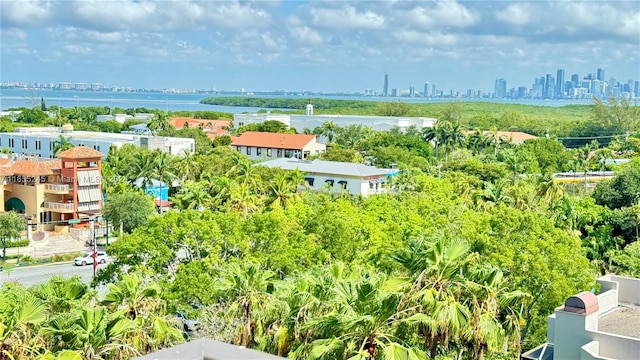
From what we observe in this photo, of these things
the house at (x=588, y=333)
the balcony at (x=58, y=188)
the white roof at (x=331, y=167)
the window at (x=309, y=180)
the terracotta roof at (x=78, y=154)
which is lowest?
the window at (x=309, y=180)

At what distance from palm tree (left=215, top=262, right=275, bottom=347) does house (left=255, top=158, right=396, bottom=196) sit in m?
41.6

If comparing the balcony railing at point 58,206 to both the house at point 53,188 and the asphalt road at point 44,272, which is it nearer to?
the house at point 53,188

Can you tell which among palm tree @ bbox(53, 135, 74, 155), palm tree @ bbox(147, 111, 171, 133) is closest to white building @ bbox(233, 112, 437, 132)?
palm tree @ bbox(147, 111, 171, 133)

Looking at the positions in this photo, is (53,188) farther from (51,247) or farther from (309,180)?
(309,180)

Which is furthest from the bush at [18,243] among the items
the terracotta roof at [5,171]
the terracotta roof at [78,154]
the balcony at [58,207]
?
the terracotta roof at [78,154]

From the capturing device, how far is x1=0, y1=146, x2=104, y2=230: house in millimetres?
58781

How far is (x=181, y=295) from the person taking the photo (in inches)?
1009

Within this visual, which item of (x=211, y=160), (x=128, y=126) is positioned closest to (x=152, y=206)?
(x=211, y=160)

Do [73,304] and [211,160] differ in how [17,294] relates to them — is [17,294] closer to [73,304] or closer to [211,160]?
[73,304]

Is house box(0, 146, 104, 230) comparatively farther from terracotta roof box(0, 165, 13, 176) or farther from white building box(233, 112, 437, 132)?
white building box(233, 112, 437, 132)

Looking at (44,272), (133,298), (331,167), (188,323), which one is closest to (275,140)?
(331,167)

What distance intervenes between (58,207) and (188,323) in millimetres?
34315

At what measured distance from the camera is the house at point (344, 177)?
66938mm

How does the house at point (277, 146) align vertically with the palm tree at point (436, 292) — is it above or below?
below
